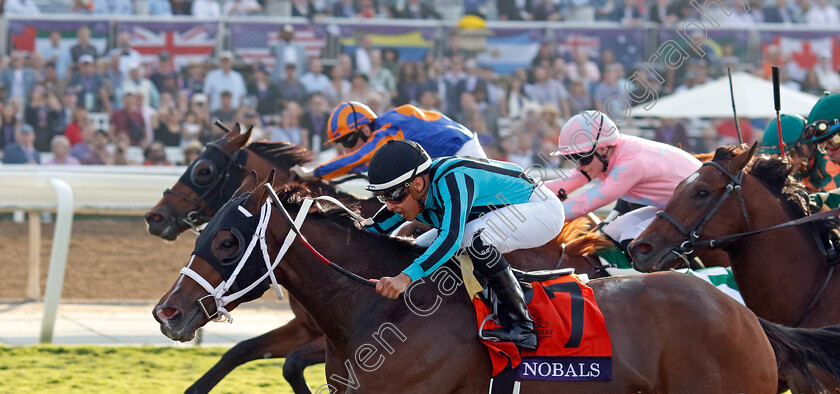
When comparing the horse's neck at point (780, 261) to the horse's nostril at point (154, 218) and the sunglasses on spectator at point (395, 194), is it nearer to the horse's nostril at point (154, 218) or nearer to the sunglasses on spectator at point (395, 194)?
the sunglasses on spectator at point (395, 194)

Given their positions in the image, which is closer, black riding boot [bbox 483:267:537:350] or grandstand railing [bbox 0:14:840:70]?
black riding boot [bbox 483:267:537:350]

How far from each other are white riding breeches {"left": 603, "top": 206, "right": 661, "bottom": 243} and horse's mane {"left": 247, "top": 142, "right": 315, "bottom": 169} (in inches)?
77.9

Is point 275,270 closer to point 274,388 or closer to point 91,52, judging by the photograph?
point 274,388

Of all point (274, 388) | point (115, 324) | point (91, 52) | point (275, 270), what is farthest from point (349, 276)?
point (91, 52)

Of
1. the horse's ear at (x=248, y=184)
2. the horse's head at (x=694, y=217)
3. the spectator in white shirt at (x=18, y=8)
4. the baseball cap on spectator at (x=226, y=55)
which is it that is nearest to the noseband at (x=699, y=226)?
the horse's head at (x=694, y=217)

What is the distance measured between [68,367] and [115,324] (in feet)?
4.62

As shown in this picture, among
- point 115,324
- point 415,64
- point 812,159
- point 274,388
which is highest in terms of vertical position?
point 812,159

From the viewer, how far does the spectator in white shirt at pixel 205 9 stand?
13.8 m

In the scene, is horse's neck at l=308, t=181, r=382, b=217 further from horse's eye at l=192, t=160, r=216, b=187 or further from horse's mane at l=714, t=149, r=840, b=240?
horse's mane at l=714, t=149, r=840, b=240

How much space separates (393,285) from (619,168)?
1.92m

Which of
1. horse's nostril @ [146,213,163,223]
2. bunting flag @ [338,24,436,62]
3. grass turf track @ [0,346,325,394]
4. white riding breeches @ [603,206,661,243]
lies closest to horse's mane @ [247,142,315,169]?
horse's nostril @ [146,213,163,223]

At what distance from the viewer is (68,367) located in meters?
6.01

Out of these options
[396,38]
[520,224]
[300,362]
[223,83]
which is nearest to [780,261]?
[520,224]

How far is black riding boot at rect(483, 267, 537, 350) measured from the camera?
3.33 meters
